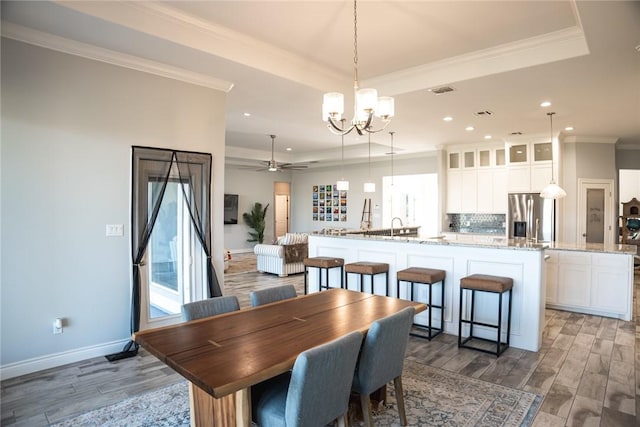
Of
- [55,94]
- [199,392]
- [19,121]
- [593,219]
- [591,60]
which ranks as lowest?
[199,392]

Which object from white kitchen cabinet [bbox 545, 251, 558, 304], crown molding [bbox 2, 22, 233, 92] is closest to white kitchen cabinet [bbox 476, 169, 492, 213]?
white kitchen cabinet [bbox 545, 251, 558, 304]

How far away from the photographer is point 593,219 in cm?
756

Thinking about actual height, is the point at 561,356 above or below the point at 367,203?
below

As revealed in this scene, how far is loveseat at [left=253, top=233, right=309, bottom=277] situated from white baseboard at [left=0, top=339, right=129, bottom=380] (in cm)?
412

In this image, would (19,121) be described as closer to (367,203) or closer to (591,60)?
(591,60)

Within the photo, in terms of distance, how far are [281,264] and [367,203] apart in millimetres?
4474

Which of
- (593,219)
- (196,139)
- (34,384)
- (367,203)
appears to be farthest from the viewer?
(367,203)

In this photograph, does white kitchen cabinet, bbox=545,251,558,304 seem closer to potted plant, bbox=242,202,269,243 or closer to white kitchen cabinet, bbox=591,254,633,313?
white kitchen cabinet, bbox=591,254,633,313

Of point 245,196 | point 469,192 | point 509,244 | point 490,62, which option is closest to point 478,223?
point 469,192

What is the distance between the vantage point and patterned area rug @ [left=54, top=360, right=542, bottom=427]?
2.53 metres

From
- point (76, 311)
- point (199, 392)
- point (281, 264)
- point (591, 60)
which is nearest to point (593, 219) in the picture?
point (591, 60)

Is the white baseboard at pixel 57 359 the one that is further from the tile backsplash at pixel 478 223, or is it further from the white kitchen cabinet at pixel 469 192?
the tile backsplash at pixel 478 223

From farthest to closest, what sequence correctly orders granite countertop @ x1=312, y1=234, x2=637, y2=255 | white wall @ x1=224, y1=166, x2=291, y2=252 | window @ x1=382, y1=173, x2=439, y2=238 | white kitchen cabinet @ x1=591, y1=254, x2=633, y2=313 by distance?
white wall @ x1=224, y1=166, x2=291, y2=252, window @ x1=382, y1=173, x2=439, y2=238, white kitchen cabinet @ x1=591, y1=254, x2=633, y2=313, granite countertop @ x1=312, y1=234, x2=637, y2=255

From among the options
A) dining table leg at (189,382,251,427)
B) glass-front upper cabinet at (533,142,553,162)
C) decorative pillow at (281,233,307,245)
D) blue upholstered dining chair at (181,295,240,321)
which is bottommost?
dining table leg at (189,382,251,427)
